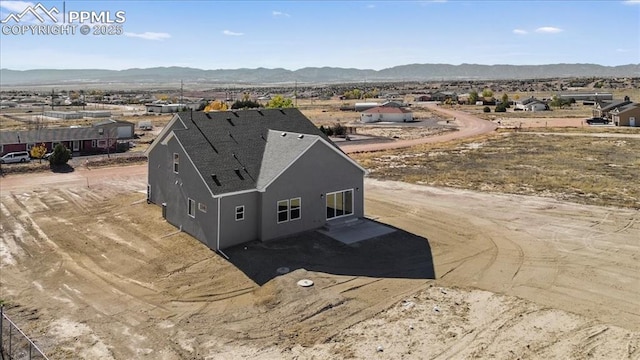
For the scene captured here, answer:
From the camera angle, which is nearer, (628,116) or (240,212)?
(240,212)

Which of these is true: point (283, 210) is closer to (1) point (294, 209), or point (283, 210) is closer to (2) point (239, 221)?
(1) point (294, 209)

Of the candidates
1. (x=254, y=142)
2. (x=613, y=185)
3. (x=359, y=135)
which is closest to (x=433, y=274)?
(x=254, y=142)

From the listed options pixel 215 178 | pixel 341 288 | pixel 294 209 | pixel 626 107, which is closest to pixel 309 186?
pixel 294 209

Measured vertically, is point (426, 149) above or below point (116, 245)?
above

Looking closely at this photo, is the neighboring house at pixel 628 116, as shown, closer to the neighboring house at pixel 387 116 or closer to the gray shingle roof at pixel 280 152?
the neighboring house at pixel 387 116

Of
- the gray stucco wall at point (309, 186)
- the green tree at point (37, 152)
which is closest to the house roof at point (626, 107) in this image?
the gray stucco wall at point (309, 186)

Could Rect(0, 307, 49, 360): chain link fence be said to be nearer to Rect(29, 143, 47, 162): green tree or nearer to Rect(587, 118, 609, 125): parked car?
Rect(29, 143, 47, 162): green tree

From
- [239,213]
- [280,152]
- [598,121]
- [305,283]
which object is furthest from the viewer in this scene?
[598,121]

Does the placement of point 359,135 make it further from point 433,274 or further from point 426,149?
point 433,274
